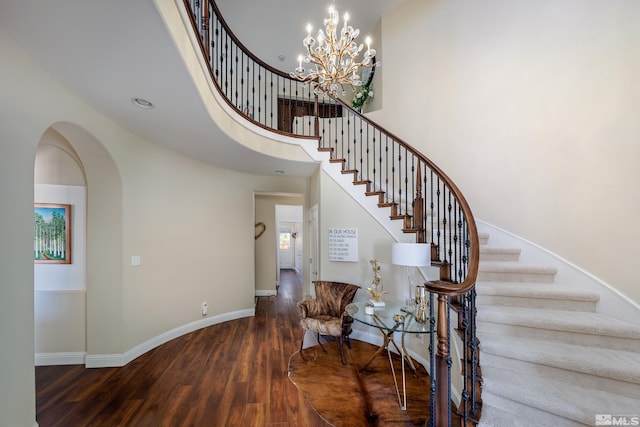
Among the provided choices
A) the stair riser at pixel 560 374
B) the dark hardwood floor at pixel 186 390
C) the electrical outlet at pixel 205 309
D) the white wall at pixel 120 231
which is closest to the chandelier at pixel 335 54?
the white wall at pixel 120 231

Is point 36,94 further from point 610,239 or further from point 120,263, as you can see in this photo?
point 610,239

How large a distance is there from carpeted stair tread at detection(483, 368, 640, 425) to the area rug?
2.45 feet

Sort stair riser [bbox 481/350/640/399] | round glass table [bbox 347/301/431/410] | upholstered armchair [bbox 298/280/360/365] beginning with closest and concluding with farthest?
stair riser [bbox 481/350/640/399] < round glass table [bbox 347/301/431/410] < upholstered armchair [bbox 298/280/360/365]

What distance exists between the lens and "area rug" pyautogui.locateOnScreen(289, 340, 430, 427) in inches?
87.7

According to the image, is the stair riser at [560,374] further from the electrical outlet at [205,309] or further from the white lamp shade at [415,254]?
the electrical outlet at [205,309]

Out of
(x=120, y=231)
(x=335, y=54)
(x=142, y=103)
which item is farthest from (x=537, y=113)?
(x=120, y=231)

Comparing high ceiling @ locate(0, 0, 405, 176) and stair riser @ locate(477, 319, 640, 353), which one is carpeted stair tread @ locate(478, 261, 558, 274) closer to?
stair riser @ locate(477, 319, 640, 353)

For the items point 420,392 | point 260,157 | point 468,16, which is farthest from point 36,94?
point 468,16

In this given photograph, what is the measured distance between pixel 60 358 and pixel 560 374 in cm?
478

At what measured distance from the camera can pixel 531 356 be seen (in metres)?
1.91

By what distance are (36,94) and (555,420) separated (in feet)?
13.3

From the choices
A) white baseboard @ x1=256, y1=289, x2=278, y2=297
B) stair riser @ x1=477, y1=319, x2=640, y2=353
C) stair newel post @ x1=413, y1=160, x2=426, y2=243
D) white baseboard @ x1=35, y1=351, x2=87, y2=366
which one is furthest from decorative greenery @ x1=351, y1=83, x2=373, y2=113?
white baseboard @ x1=35, y1=351, x2=87, y2=366

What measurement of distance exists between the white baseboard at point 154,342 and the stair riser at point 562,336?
147 inches

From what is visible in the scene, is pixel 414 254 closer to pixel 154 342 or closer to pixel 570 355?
pixel 570 355
